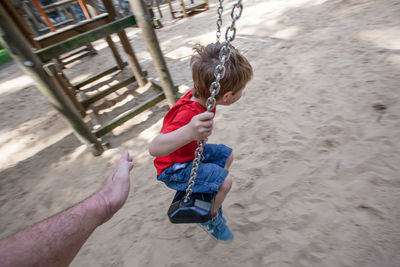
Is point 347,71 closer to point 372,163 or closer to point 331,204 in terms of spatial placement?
point 372,163

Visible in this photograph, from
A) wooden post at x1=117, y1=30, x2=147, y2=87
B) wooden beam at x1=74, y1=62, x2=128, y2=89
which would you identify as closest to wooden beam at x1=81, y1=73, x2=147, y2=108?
wooden post at x1=117, y1=30, x2=147, y2=87

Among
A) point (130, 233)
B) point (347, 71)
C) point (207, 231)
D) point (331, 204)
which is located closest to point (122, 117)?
point (130, 233)

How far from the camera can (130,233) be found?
1.79 metres

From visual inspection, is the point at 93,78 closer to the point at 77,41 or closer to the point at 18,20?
the point at 18,20

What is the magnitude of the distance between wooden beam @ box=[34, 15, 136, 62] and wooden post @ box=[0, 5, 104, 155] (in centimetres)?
12

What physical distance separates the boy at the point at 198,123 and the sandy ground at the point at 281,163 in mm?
606

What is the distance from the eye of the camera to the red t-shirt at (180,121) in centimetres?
112

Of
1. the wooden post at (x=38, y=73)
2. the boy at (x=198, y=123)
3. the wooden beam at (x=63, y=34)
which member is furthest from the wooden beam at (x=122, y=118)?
the boy at (x=198, y=123)

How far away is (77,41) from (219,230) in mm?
2396

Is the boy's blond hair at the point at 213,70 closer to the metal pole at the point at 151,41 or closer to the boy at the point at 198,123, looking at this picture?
the boy at the point at 198,123

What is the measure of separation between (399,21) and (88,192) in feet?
16.9

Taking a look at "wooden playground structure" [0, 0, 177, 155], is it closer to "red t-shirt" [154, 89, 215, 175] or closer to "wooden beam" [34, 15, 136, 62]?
"wooden beam" [34, 15, 136, 62]

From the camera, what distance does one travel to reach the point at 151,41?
2607mm

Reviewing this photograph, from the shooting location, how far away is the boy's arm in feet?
3.03
